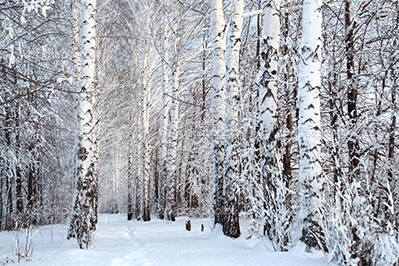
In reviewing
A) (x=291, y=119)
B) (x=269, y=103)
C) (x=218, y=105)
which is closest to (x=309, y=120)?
(x=269, y=103)

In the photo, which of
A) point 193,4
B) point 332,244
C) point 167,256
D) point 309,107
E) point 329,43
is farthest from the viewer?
point 193,4

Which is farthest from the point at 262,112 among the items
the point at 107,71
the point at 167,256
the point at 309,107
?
the point at 107,71

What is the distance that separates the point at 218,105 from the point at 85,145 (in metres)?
2.72

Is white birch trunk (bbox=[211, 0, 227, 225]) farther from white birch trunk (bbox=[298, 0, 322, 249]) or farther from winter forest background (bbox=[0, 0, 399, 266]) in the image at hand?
white birch trunk (bbox=[298, 0, 322, 249])

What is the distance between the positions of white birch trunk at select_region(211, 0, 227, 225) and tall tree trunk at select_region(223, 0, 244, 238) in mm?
401

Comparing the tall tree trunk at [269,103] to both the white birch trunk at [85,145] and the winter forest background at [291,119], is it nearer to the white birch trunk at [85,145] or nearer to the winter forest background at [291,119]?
the winter forest background at [291,119]

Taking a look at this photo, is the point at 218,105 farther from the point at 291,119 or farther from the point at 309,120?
the point at 309,120

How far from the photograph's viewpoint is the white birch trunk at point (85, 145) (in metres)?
5.21

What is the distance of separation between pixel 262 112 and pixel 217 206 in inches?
97.8

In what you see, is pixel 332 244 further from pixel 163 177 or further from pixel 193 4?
pixel 193 4

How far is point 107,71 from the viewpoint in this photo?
14.3m

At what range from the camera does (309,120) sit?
3.58m

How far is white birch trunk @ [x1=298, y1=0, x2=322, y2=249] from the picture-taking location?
135 inches

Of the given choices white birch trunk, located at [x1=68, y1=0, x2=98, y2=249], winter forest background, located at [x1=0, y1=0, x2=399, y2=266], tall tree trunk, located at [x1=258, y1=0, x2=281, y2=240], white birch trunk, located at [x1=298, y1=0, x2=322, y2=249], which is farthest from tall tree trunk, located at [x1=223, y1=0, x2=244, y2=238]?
white birch trunk, located at [x1=68, y1=0, x2=98, y2=249]
